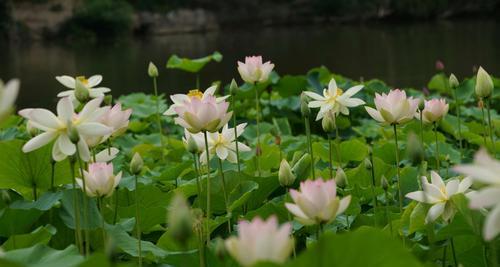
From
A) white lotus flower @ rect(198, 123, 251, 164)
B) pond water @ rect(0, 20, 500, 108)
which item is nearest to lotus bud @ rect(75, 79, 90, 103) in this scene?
white lotus flower @ rect(198, 123, 251, 164)

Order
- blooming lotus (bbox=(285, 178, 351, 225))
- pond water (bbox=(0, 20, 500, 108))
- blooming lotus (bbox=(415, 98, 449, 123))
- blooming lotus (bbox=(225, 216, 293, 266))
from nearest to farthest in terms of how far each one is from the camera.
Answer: blooming lotus (bbox=(225, 216, 293, 266)) → blooming lotus (bbox=(285, 178, 351, 225)) → blooming lotus (bbox=(415, 98, 449, 123)) → pond water (bbox=(0, 20, 500, 108))

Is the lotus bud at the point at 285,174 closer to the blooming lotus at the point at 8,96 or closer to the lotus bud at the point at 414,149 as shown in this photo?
the lotus bud at the point at 414,149

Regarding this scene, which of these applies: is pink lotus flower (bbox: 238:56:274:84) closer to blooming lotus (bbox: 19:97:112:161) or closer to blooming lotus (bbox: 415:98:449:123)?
blooming lotus (bbox: 415:98:449:123)

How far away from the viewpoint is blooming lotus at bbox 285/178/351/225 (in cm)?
57

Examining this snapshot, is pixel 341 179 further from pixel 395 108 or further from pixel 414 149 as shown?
pixel 414 149

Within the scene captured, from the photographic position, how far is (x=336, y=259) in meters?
0.50

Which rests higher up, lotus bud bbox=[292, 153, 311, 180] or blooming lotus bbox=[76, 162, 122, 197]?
blooming lotus bbox=[76, 162, 122, 197]

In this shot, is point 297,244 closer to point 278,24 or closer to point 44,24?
point 44,24

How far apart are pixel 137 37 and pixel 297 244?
21651mm

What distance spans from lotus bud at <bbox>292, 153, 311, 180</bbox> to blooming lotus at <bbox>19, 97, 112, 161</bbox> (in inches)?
13.8

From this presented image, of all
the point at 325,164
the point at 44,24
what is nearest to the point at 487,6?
the point at 44,24

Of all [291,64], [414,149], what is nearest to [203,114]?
[414,149]

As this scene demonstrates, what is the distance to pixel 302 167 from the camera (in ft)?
3.31

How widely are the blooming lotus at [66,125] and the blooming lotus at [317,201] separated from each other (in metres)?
0.20
